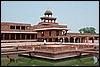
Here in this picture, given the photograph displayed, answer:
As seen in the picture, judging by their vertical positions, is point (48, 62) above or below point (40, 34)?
below

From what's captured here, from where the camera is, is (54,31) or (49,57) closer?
(49,57)

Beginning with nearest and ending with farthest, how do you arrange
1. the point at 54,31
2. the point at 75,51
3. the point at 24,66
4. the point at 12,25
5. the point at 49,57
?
1. the point at 24,66
2. the point at 49,57
3. the point at 75,51
4. the point at 54,31
5. the point at 12,25

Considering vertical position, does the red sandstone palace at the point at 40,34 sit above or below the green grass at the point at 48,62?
above

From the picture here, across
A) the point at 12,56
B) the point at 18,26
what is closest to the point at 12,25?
the point at 18,26

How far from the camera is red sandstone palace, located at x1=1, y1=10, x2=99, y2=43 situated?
24.7 m

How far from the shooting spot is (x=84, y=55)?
51.3 ft

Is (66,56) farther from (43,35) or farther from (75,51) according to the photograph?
(43,35)

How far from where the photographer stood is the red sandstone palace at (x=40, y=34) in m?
24.7

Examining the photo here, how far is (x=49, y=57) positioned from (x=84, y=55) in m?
3.96

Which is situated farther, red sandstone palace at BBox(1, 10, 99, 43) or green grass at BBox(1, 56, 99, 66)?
red sandstone palace at BBox(1, 10, 99, 43)

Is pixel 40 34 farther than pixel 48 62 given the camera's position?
Yes

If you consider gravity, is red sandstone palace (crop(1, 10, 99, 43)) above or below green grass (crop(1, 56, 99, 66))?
above

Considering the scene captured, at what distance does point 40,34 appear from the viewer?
2680cm

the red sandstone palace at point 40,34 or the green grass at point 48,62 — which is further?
the red sandstone palace at point 40,34
